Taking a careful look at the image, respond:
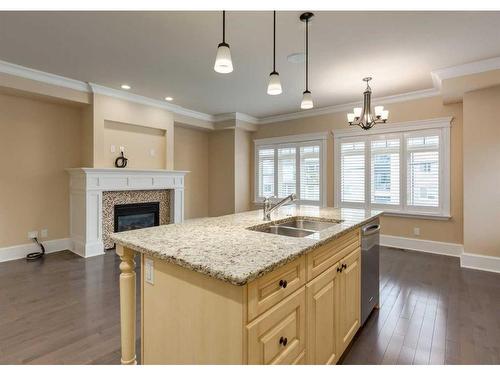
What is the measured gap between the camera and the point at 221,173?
22.9 ft

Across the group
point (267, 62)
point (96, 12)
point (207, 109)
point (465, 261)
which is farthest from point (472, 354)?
point (207, 109)

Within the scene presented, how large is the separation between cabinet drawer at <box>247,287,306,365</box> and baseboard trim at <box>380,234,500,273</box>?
3.86 metres

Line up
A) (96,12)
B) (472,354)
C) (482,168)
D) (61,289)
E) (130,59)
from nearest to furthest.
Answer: (472,354), (96,12), (61,289), (130,59), (482,168)

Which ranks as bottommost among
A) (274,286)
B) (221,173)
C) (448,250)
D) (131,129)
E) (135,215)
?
(448,250)

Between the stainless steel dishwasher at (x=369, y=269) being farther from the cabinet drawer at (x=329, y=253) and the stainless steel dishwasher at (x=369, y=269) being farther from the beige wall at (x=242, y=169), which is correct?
the beige wall at (x=242, y=169)

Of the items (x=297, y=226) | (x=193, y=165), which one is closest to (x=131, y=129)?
(x=193, y=165)

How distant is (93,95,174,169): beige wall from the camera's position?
4.66 metres

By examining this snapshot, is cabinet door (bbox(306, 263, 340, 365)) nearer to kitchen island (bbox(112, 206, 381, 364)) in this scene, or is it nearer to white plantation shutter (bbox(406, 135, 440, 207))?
kitchen island (bbox(112, 206, 381, 364))

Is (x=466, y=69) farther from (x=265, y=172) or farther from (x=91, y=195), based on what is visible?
(x=91, y=195)

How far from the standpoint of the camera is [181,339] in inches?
55.1

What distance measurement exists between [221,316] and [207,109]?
5.47 metres

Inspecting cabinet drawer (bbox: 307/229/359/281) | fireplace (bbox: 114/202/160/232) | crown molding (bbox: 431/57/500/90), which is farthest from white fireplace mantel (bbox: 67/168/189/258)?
crown molding (bbox: 431/57/500/90)

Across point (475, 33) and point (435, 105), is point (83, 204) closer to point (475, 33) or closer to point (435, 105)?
point (475, 33)

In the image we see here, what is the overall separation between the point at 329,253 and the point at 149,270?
1.14 m
